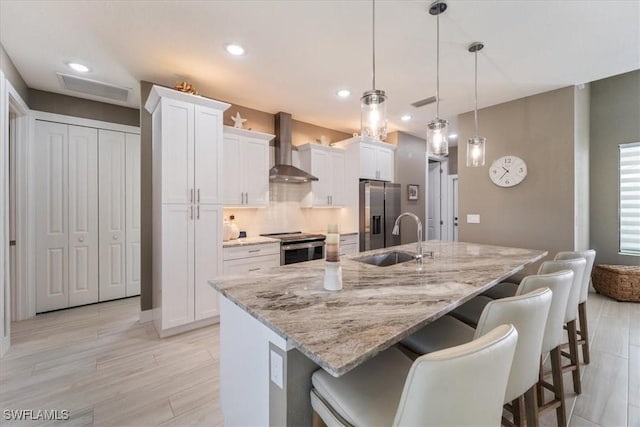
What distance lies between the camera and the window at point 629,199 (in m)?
3.81

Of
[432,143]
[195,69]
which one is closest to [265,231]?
[195,69]

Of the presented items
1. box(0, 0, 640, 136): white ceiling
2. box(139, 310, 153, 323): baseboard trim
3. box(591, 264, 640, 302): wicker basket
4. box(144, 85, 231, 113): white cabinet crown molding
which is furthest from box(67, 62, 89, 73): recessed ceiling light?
box(591, 264, 640, 302): wicker basket

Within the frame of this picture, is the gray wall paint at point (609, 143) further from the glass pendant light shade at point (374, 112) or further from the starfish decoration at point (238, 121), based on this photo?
the starfish decoration at point (238, 121)

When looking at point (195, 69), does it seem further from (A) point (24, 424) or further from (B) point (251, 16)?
(A) point (24, 424)

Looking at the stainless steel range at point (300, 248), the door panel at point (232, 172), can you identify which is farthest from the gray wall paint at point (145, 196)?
the stainless steel range at point (300, 248)

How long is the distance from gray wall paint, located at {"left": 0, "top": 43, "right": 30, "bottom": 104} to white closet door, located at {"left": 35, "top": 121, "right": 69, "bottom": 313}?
37 centimetres

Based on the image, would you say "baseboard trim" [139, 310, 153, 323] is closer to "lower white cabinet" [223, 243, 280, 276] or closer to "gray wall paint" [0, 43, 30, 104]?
"lower white cabinet" [223, 243, 280, 276]

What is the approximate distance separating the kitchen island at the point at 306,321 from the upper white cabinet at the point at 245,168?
1976 mm

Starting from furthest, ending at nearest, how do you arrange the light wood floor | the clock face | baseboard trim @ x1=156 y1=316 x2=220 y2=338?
the clock face
baseboard trim @ x1=156 y1=316 x2=220 y2=338
the light wood floor

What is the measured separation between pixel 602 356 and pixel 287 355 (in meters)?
2.92

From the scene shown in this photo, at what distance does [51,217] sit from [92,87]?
170cm

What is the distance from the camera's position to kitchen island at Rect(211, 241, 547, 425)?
0.91m

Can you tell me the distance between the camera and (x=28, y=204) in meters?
3.20

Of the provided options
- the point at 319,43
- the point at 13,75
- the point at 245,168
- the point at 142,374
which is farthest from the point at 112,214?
the point at 319,43
